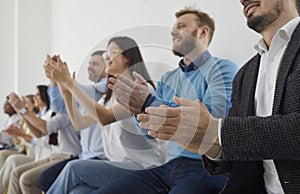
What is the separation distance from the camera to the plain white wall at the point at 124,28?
1.53 m

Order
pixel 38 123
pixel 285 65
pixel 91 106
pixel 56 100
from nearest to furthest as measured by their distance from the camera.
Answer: pixel 285 65 < pixel 91 106 < pixel 56 100 < pixel 38 123

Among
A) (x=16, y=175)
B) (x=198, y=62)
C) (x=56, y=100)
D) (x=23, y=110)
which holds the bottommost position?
(x=16, y=175)

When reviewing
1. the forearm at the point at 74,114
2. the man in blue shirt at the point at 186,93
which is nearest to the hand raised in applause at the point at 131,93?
the man in blue shirt at the point at 186,93

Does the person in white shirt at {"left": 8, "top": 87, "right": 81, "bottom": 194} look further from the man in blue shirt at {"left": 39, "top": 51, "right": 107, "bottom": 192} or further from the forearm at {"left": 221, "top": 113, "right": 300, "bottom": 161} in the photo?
the forearm at {"left": 221, "top": 113, "right": 300, "bottom": 161}

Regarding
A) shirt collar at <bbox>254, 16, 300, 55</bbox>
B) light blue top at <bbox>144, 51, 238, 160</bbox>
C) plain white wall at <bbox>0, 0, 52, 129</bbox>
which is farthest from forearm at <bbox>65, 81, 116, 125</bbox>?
plain white wall at <bbox>0, 0, 52, 129</bbox>

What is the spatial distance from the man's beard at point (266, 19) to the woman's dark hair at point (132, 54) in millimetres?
632

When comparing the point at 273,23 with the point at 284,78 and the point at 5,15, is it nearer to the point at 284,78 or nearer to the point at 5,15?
the point at 284,78

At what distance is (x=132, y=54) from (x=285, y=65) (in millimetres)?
815

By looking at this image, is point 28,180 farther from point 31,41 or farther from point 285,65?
point 31,41

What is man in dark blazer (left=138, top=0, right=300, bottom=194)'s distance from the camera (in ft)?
2.68

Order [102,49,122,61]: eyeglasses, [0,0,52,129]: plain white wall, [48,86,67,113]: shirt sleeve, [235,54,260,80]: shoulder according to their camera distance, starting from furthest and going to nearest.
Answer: [0,0,52,129]: plain white wall < [48,86,67,113]: shirt sleeve < [102,49,122,61]: eyeglasses < [235,54,260,80]: shoulder

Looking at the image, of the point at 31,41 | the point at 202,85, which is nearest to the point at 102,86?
the point at 202,85

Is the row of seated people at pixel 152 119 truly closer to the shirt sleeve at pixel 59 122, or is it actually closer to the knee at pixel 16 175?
the shirt sleeve at pixel 59 122

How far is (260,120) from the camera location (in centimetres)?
83
